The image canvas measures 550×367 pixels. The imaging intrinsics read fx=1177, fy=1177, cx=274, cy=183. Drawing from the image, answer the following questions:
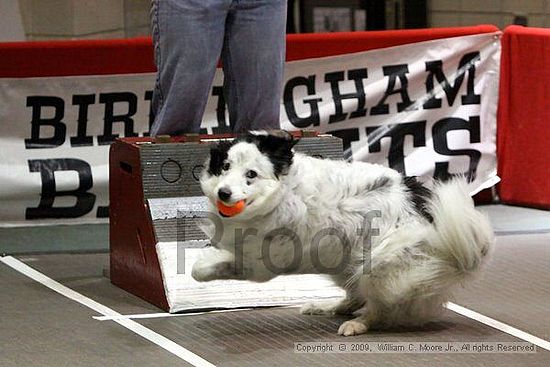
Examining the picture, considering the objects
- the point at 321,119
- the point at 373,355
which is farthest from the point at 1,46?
the point at 373,355

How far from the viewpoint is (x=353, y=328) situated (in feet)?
13.8

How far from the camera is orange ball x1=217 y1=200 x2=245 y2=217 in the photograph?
3.93 metres

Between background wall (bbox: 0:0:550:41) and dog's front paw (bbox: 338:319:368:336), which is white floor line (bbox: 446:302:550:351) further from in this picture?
background wall (bbox: 0:0:550:41)

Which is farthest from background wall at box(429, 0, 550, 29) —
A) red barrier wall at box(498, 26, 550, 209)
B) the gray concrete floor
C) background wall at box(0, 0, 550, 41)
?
the gray concrete floor

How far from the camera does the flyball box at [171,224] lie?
4.55 metres

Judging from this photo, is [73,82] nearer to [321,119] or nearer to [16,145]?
[16,145]

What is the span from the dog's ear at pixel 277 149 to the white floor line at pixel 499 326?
975 mm

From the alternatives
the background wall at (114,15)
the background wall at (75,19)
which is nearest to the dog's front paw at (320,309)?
the background wall at (114,15)

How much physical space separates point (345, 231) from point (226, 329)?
584 mm

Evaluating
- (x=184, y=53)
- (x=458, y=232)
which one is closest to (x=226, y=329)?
(x=458, y=232)

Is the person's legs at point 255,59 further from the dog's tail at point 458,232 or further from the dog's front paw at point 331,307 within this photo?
the dog's tail at point 458,232

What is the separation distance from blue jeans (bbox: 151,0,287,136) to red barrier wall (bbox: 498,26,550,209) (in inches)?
88.9

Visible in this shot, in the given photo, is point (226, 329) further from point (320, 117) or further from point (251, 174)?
point (320, 117)

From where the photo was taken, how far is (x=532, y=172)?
266 inches
